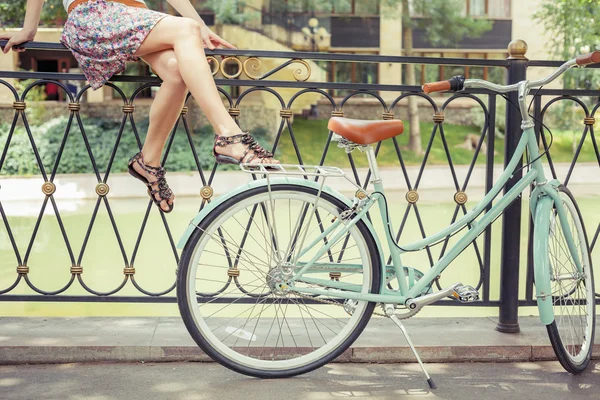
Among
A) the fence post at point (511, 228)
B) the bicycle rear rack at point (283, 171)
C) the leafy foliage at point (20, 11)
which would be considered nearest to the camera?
the bicycle rear rack at point (283, 171)

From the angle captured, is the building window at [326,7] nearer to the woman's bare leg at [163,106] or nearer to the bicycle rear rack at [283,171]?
the woman's bare leg at [163,106]

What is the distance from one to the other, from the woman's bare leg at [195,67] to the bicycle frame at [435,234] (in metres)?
0.56

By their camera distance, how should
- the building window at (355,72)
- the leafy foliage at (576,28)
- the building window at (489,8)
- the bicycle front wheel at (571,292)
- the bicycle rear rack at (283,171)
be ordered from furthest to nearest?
the building window at (489,8), the building window at (355,72), the leafy foliage at (576,28), the bicycle front wheel at (571,292), the bicycle rear rack at (283,171)

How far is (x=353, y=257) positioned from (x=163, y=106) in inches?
40.1

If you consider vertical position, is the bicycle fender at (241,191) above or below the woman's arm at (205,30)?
below

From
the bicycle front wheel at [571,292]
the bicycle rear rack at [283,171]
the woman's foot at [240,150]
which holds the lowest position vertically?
the bicycle front wheel at [571,292]

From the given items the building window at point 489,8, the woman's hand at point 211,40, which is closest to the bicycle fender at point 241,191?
the woman's hand at point 211,40

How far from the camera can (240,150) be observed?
2.99 meters

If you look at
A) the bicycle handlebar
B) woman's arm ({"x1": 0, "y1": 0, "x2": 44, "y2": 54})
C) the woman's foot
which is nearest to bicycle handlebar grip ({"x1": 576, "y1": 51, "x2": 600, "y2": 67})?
the bicycle handlebar

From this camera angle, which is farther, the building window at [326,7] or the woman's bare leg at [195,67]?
the building window at [326,7]

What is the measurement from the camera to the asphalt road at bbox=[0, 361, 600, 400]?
2.97 m

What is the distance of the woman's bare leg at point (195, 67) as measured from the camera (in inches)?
120

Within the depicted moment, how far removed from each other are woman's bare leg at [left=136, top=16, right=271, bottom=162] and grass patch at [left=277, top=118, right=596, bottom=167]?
17.5 metres

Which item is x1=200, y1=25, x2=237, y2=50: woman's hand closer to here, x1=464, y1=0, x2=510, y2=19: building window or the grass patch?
the grass patch
